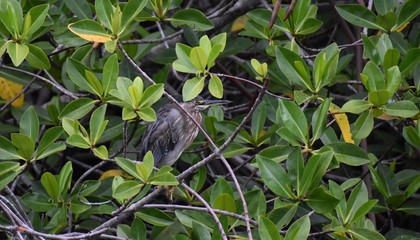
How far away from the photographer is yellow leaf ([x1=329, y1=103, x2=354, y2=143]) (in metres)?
3.06

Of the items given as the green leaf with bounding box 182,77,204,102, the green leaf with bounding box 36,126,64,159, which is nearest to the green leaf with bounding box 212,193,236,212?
the green leaf with bounding box 182,77,204,102

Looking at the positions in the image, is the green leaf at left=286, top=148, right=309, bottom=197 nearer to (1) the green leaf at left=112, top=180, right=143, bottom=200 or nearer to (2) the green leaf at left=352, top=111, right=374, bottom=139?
(2) the green leaf at left=352, top=111, right=374, bottom=139

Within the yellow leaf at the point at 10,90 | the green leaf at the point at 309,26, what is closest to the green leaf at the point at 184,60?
the green leaf at the point at 309,26

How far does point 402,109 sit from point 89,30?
117cm

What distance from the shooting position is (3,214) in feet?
11.2

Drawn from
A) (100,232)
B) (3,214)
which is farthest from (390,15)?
(3,214)

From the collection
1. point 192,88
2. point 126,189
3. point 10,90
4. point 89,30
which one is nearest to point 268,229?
point 126,189

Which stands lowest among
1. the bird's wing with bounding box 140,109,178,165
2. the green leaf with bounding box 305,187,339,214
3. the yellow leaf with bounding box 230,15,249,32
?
the bird's wing with bounding box 140,109,178,165

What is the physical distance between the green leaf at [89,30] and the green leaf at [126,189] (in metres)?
0.64

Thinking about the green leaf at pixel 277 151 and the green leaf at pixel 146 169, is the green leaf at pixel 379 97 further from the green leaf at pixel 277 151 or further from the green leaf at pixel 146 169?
the green leaf at pixel 146 169

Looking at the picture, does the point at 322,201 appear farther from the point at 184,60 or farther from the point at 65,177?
the point at 65,177

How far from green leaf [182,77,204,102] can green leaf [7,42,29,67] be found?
2.17ft

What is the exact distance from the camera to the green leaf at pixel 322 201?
276cm

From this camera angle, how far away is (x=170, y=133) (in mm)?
4461
